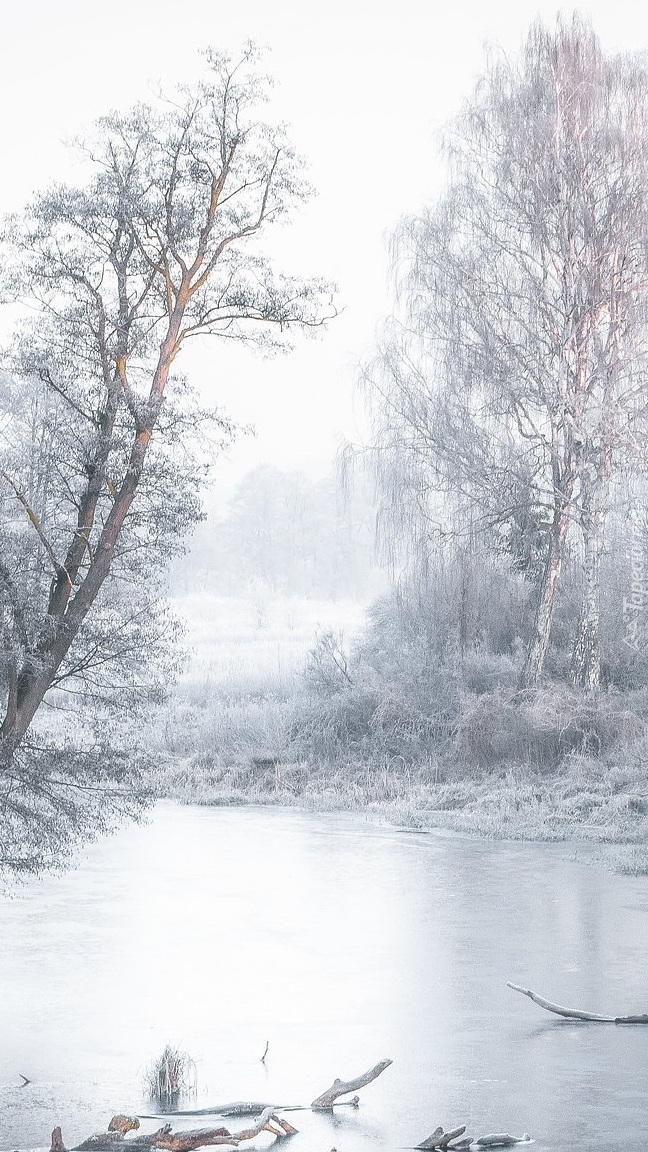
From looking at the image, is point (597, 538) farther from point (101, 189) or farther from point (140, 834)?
point (101, 189)

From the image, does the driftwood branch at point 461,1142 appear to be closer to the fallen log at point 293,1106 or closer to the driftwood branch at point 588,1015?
the fallen log at point 293,1106

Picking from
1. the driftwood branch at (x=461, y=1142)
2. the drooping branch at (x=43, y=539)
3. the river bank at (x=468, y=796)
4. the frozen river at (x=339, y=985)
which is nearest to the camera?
the driftwood branch at (x=461, y=1142)

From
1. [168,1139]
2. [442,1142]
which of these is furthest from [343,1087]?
[168,1139]

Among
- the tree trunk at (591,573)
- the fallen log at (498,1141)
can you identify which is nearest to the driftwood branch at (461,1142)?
the fallen log at (498,1141)

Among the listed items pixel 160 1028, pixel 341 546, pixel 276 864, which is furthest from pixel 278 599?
pixel 160 1028

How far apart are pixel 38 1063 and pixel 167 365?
5941 mm

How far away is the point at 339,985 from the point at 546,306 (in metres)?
13.8

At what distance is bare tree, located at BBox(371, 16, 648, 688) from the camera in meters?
21.2

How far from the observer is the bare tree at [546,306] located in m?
21.2

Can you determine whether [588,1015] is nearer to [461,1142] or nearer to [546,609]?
[461,1142]

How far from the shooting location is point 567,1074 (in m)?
8.09

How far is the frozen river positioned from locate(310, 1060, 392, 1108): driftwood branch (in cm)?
11

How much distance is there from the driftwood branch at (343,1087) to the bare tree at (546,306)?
14500 mm

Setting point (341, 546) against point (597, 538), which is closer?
point (597, 538)
